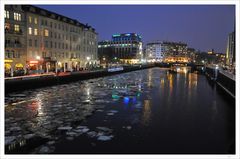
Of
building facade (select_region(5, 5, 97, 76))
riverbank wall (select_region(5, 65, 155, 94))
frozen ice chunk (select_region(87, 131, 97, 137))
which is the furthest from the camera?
building facade (select_region(5, 5, 97, 76))

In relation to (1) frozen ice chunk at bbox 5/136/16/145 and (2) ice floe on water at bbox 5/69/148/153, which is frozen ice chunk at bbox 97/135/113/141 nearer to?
(2) ice floe on water at bbox 5/69/148/153

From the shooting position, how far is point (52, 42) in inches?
2003

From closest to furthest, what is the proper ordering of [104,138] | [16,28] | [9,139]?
[9,139] → [104,138] → [16,28]

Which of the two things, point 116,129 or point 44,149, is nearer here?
point 44,149

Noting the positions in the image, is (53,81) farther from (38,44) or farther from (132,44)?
(132,44)

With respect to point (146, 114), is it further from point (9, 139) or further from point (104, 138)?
point (9, 139)

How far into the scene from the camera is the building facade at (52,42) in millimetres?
43812

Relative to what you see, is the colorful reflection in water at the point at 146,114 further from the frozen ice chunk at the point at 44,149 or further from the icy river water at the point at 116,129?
the frozen ice chunk at the point at 44,149

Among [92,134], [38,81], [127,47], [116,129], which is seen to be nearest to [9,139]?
[92,134]

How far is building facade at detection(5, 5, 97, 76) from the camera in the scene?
43812 mm

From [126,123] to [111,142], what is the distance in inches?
132

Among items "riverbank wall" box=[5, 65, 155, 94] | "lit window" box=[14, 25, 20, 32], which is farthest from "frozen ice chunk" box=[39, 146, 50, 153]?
"lit window" box=[14, 25, 20, 32]

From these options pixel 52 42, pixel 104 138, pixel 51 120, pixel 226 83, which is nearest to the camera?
pixel 104 138

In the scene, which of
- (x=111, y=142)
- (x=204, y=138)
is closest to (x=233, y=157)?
(x=204, y=138)
